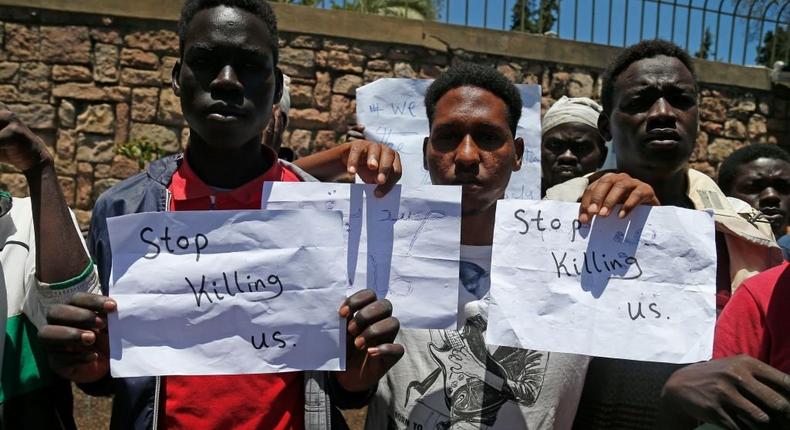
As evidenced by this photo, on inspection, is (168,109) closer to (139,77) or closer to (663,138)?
(139,77)

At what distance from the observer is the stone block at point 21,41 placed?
20.2 feet

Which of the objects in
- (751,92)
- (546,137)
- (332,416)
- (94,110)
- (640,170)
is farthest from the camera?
(751,92)

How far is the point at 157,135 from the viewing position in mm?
6367

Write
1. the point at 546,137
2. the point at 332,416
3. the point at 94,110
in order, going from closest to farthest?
the point at 332,416 → the point at 546,137 → the point at 94,110

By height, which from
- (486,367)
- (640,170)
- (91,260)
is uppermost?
(640,170)

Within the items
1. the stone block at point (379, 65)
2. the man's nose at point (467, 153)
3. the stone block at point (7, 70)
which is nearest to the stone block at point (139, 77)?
the stone block at point (7, 70)

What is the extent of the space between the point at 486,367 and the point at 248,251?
0.70 m

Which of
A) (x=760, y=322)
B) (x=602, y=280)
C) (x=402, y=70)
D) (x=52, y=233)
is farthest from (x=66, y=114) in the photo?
(x=760, y=322)

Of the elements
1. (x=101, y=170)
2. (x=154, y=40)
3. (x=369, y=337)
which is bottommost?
(x=101, y=170)

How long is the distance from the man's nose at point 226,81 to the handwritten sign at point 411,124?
149 centimetres

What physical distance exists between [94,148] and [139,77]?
718 mm

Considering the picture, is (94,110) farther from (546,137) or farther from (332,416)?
(332,416)

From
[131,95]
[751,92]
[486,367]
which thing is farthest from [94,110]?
[751,92]

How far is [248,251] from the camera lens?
5.82 ft
